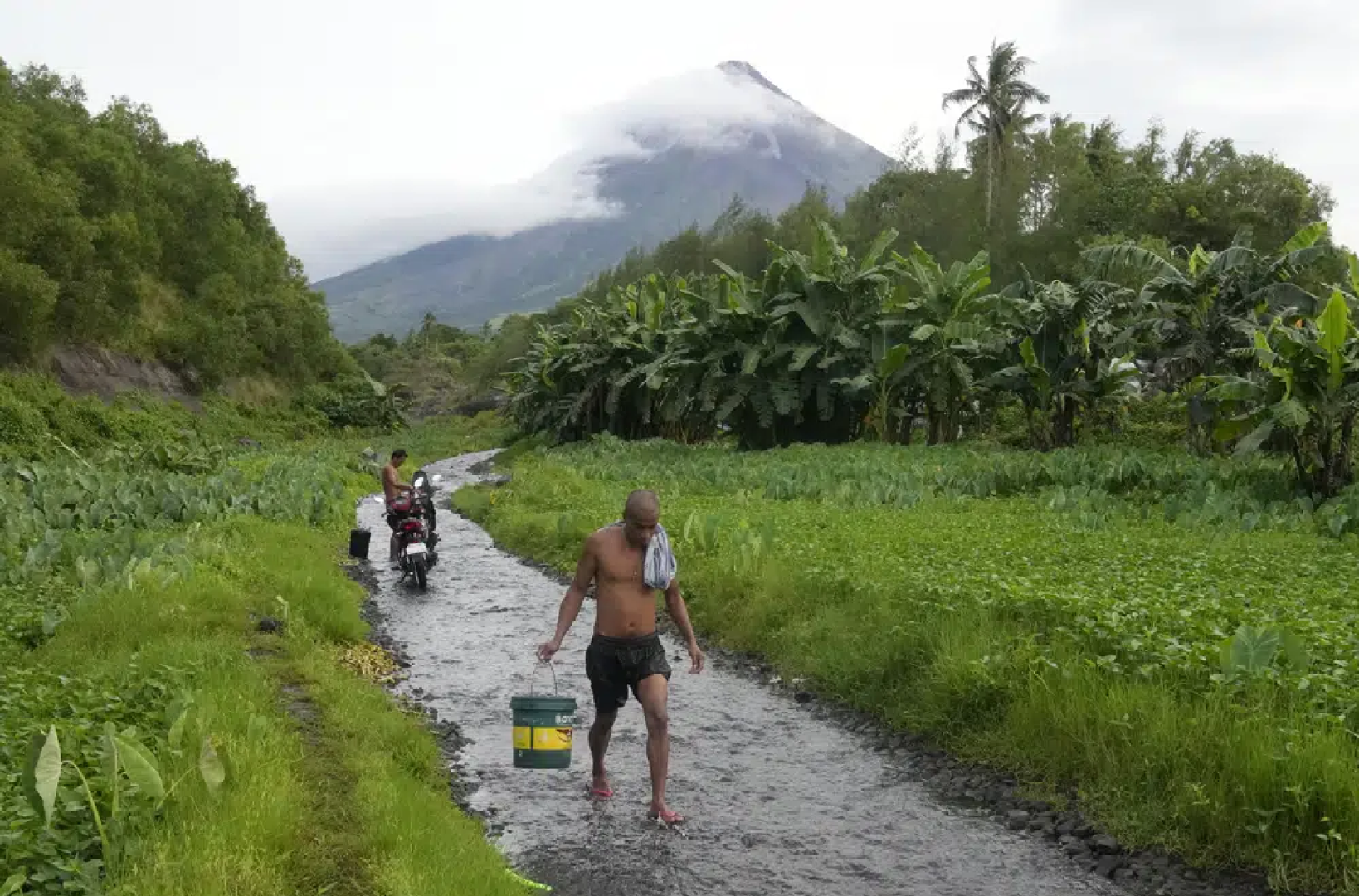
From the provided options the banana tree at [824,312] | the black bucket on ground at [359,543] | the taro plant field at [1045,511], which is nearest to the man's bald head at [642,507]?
the taro plant field at [1045,511]

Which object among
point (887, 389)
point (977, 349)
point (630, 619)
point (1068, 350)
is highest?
point (977, 349)

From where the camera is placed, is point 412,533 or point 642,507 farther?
point 412,533

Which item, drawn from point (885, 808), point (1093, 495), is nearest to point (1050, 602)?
point (885, 808)

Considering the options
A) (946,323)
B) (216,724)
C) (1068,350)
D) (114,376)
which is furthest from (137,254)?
(216,724)

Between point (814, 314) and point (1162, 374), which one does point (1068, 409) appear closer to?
point (814, 314)

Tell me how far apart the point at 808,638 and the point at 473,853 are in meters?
4.71

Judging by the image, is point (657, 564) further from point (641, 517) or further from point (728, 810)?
point (728, 810)

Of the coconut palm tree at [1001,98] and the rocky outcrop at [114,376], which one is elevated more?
the coconut palm tree at [1001,98]

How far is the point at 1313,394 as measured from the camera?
13523 mm

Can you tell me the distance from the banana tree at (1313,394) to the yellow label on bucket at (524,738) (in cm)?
1121

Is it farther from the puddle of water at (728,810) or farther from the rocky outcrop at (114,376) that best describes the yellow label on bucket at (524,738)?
the rocky outcrop at (114,376)

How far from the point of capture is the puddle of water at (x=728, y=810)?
5430 millimetres

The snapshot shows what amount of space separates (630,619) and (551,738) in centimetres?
80

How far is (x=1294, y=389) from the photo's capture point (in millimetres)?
13625
